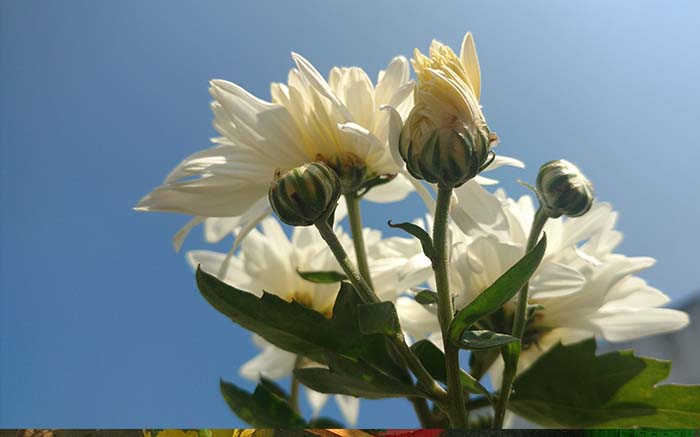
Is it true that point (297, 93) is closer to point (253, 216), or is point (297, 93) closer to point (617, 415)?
point (253, 216)

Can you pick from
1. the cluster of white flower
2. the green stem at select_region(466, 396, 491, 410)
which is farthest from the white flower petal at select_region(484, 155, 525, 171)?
the green stem at select_region(466, 396, 491, 410)

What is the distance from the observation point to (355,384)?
11.2 inches

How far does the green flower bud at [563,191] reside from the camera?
306 millimetres

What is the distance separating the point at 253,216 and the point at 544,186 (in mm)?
132

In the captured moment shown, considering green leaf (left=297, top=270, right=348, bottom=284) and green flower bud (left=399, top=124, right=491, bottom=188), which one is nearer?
green flower bud (left=399, top=124, right=491, bottom=188)

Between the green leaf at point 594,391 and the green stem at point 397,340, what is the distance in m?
0.07

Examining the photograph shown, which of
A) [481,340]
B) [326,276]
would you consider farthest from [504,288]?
[326,276]

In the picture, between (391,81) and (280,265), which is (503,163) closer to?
(391,81)

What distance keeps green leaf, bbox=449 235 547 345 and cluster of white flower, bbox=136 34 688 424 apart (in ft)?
0.12

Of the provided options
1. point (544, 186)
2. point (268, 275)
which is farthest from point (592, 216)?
point (268, 275)

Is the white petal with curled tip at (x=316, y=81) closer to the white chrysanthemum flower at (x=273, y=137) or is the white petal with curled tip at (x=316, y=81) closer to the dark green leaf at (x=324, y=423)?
the white chrysanthemum flower at (x=273, y=137)

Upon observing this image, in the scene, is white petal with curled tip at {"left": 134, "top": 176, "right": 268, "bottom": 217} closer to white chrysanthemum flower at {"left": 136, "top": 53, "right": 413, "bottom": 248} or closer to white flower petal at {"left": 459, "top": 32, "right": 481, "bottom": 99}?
white chrysanthemum flower at {"left": 136, "top": 53, "right": 413, "bottom": 248}

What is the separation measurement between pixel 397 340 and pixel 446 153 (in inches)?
2.9

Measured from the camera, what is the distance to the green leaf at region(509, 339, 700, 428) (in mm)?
321
